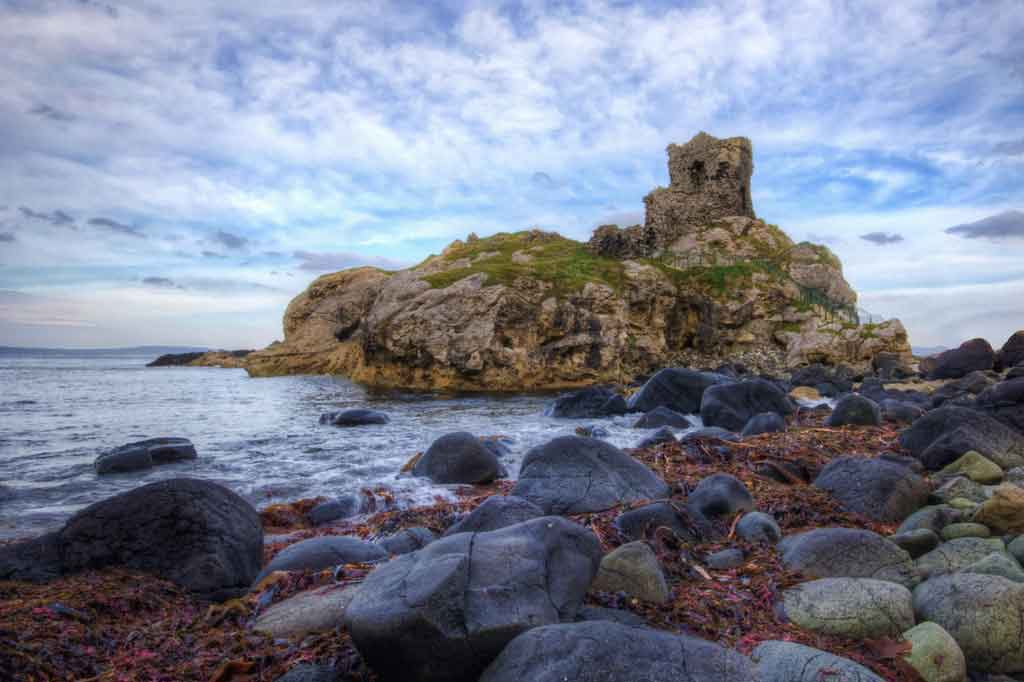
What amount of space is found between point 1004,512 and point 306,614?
19.0 feet

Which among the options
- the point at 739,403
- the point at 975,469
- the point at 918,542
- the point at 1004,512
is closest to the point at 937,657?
the point at 918,542

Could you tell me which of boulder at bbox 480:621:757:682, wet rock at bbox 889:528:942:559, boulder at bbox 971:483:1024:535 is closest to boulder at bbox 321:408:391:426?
wet rock at bbox 889:528:942:559

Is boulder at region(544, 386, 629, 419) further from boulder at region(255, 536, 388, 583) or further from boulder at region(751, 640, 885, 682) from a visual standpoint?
boulder at region(751, 640, 885, 682)

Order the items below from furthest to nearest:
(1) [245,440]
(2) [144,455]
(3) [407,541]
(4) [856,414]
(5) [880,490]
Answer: (1) [245,440], (4) [856,414], (2) [144,455], (5) [880,490], (3) [407,541]

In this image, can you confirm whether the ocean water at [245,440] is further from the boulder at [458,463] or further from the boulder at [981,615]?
the boulder at [981,615]

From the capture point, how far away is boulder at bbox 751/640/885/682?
2.80m

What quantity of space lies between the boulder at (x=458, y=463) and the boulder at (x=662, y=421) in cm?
663

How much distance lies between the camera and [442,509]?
7160mm

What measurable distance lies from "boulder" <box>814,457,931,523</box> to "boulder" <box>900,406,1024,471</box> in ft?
5.50

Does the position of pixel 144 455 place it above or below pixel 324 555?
below

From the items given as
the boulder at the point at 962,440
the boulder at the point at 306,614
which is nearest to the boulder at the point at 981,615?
the boulder at the point at 306,614

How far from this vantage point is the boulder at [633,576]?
402 cm

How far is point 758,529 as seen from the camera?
5359 mm

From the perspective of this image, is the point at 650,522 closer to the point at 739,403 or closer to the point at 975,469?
the point at 975,469
